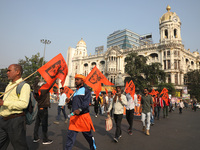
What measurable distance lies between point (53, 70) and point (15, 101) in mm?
1987

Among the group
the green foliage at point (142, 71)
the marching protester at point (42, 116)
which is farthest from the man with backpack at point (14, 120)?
the green foliage at point (142, 71)

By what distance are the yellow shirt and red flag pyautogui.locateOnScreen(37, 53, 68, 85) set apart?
1279mm

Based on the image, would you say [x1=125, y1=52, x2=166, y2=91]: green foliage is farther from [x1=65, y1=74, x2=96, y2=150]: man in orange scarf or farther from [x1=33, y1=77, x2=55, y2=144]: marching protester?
[x1=65, y1=74, x2=96, y2=150]: man in orange scarf

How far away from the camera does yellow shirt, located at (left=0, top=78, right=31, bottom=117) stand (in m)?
2.37

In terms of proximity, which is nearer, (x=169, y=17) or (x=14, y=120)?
(x=14, y=120)

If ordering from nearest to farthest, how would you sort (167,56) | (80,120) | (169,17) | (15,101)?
1. (15,101)
2. (80,120)
3. (167,56)
4. (169,17)

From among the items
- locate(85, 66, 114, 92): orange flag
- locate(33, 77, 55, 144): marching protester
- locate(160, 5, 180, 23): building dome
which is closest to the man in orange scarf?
locate(33, 77, 55, 144): marching protester

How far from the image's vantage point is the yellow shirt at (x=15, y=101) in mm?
2371

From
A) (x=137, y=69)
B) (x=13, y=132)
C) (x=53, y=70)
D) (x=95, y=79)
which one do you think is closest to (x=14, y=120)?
(x=13, y=132)

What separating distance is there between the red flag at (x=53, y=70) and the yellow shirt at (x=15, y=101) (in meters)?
1.28

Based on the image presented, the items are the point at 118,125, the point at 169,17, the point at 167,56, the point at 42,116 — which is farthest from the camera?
the point at 169,17

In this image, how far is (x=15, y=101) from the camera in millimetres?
2410

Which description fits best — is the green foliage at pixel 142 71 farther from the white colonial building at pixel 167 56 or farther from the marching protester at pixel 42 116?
the marching protester at pixel 42 116

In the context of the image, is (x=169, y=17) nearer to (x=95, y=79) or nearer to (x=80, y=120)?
(x=95, y=79)
